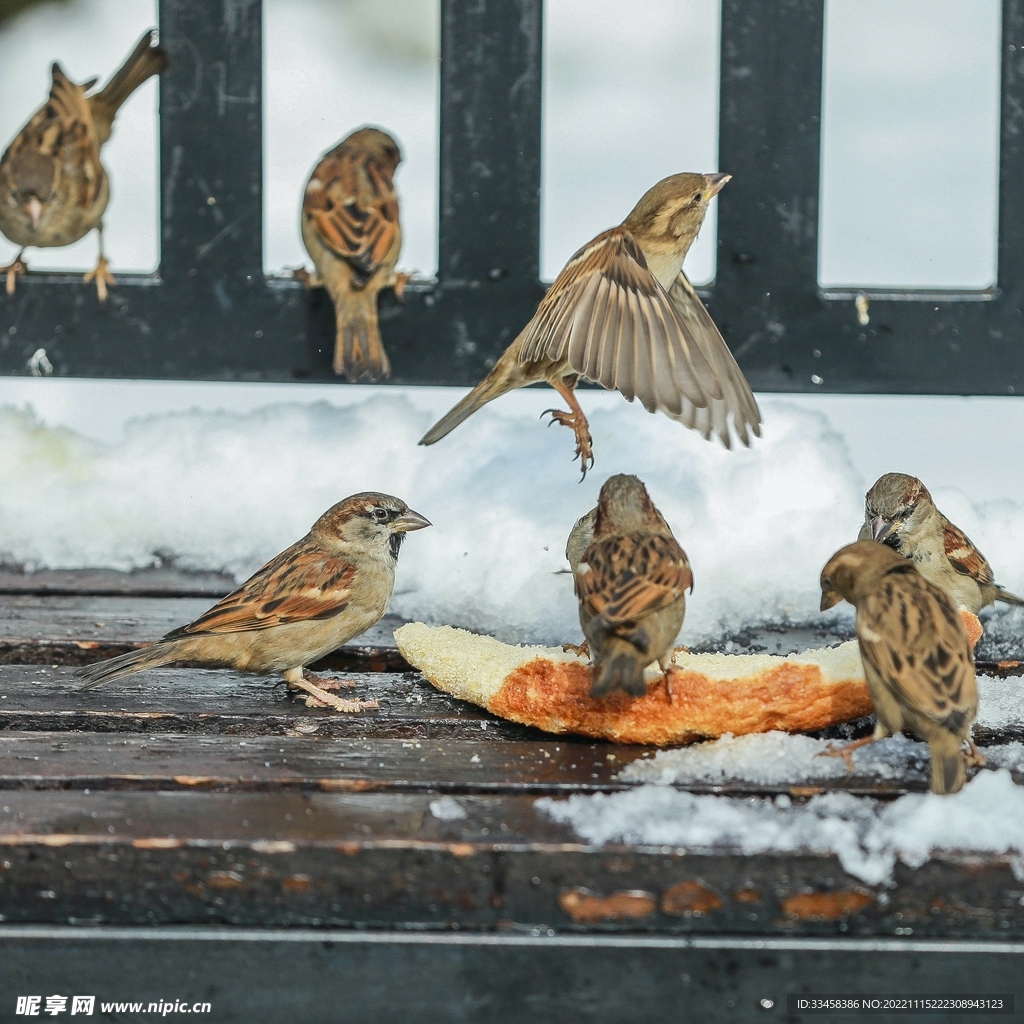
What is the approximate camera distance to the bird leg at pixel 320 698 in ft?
9.16

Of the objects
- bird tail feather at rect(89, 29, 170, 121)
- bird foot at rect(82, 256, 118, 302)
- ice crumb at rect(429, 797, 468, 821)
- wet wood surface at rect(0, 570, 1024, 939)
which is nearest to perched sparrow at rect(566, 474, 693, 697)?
wet wood surface at rect(0, 570, 1024, 939)

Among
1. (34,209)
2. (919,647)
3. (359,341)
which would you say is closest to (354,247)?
(359,341)

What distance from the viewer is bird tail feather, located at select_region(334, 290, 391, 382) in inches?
174

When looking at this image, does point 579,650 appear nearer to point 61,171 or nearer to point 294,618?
point 294,618

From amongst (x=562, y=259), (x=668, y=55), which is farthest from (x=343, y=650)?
(x=668, y=55)

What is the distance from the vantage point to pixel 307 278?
4594mm

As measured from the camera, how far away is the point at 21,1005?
2002 millimetres

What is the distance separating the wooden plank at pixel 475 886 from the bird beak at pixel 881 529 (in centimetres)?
144

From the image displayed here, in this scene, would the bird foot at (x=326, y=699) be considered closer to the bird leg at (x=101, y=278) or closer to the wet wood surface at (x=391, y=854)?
the wet wood surface at (x=391, y=854)

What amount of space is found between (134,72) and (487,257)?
4.37 ft

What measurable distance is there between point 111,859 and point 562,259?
520cm

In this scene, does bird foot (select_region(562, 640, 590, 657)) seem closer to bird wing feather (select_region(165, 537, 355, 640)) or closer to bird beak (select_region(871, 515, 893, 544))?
bird wing feather (select_region(165, 537, 355, 640))

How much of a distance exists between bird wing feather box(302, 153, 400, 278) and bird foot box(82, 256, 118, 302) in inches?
27.6

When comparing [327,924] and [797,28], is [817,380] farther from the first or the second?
[327,924]
